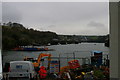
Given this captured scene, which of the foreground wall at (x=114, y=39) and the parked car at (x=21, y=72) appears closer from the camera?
the foreground wall at (x=114, y=39)

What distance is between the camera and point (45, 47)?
101 feet

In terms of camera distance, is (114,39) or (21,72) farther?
(21,72)

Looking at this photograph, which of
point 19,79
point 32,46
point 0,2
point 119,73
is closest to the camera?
point 119,73

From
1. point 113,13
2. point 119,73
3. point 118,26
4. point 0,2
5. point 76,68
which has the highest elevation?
point 0,2

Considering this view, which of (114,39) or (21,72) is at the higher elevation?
(114,39)

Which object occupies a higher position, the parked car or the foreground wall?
the foreground wall

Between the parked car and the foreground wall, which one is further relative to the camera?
the parked car

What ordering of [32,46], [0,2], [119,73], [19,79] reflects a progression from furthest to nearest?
[32,46] < [19,79] < [0,2] < [119,73]

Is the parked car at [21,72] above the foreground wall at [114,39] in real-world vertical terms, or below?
below

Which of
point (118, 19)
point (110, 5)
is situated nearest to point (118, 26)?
point (118, 19)

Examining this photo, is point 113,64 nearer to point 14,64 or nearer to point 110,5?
point 110,5

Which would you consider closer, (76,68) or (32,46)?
(76,68)

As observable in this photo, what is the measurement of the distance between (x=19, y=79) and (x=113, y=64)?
1985mm

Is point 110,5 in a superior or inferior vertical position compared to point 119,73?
superior
